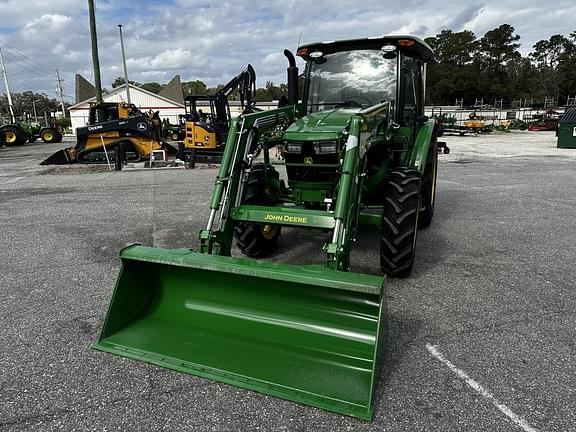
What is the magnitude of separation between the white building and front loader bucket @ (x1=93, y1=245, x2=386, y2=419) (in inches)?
1878

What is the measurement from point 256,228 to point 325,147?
1.35 meters

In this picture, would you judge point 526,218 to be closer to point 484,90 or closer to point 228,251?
point 228,251

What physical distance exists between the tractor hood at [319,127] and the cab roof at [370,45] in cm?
91

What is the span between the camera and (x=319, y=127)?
4.50m

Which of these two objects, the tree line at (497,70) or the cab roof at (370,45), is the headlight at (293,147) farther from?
the tree line at (497,70)

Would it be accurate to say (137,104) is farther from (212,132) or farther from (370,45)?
(370,45)

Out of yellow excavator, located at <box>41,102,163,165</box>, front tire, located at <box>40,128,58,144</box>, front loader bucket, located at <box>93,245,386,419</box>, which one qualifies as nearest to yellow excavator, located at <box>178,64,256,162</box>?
yellow excavator, located at <box>41,102,163,165</box>

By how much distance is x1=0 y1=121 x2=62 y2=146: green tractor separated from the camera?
25.8 m

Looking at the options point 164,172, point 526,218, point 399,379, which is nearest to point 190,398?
point 399,379

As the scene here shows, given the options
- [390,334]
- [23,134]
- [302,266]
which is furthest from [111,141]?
[390,334]

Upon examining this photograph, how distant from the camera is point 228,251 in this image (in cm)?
424

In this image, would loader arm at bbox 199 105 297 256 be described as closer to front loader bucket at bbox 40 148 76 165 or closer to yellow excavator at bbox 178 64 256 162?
yellow excavator at bbox 178 64 256 162

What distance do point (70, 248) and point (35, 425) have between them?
12.4 feet

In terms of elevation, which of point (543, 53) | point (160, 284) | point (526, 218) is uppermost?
point (543, 53)
